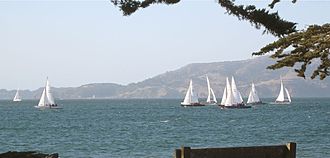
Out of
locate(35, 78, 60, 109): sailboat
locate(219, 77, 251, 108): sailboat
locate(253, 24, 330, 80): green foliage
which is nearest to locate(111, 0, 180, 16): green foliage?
locate(253, 24, 330, 80): green foliage

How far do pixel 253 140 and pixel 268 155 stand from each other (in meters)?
47.2

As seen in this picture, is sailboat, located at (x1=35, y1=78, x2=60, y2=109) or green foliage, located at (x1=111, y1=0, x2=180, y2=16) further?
sailboat, located at (x1=35, y1=78, x2=60, y2=109)

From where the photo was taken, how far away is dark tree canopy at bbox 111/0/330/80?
8719mm

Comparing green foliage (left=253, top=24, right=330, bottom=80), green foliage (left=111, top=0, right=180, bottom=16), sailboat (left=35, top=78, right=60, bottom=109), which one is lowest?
green foliage (left=253, top=24, right=330, bottom=80)

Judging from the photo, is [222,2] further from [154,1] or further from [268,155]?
[268,155]

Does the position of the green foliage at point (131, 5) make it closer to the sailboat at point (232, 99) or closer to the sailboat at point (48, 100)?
the sailboat at point (232, 99)

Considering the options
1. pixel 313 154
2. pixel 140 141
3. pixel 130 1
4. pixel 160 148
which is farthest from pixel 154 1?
pixel 140 141

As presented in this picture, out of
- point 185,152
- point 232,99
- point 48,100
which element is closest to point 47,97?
point 48,100

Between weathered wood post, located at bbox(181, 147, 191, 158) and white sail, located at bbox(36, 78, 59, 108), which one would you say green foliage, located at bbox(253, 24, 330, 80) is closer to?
weathered wood post, located at bbox(181, 147, 191, 158)

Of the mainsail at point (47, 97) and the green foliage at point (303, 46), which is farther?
the mainsail at point (47, 97)

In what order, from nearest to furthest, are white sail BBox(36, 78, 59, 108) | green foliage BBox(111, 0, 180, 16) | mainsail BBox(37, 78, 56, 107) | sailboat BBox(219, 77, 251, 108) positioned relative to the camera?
green foliage BBox(111, 0, 180, 16)
sailboat BBox(219, 77, 251, 108)
mainsail BBox(37, 78, 56, 107)
white sail BBox(36, 78, 59, 108)

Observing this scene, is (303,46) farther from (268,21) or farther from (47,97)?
(47,97)

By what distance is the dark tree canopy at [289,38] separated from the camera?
28.6ft

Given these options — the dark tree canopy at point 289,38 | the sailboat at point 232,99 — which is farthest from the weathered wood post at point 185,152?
the sailboat at point 232,99
